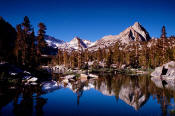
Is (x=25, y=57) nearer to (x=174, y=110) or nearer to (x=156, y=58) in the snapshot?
(x=174, y=110)

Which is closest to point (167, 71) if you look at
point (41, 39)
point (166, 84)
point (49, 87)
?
point (166, 84)

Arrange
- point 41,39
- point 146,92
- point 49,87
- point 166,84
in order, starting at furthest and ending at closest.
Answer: point 41,39, point 166,84, point 49,87, point 146,92

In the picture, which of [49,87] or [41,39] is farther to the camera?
[41,39]

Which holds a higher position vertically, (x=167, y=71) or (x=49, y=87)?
(x=167, y=71)

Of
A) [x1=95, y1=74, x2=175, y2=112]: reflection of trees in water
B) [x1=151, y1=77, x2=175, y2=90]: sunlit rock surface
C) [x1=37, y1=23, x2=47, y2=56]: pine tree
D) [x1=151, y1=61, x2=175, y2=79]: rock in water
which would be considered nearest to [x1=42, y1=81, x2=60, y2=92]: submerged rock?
[x1=95, y1=74, x2=175, y2=112]: reflection of trees in water

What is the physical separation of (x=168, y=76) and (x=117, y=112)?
34383 mm

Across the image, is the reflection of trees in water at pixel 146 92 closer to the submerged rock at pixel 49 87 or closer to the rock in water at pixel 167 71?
the submerged rock at pixel 49 87

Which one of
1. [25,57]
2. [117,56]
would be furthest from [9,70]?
[117,56]

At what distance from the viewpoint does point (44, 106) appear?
48.2 feet

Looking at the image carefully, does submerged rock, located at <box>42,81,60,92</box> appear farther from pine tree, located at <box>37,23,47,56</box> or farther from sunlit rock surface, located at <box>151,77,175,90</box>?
pine tree, located at <box>37,23,47,56</box>

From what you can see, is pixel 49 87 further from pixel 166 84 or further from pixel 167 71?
pixel 167 71

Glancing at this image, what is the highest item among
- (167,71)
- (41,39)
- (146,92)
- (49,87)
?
(41,39)

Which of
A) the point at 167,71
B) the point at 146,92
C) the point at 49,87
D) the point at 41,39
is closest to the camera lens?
the point at 146,92

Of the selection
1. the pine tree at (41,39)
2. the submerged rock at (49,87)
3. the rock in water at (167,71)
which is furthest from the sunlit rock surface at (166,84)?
the pine tree at (41,39)
